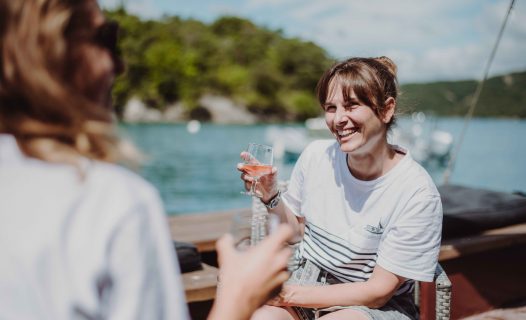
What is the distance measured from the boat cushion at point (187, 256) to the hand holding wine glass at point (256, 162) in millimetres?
1285

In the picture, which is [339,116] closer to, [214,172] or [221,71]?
[214,172]

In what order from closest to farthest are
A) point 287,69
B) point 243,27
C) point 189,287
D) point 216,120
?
point 189,287 < point 216,120 < point 287,69 < point 243,27

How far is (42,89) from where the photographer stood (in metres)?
0.74

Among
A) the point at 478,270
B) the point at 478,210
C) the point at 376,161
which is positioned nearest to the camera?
the point at 376,161

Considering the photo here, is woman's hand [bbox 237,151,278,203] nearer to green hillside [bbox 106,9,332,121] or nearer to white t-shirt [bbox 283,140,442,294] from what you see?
white t-shirt [bbox 283,140,442,294]

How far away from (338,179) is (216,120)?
67498 mm

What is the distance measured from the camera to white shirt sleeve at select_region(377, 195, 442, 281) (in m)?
1.90

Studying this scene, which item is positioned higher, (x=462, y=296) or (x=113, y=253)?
(x=113, y=253)

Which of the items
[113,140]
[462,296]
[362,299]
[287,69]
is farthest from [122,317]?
[287,69]

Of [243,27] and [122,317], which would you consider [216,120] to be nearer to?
[243,27]

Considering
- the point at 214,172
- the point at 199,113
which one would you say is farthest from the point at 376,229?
the point at 199,113

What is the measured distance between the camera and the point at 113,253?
69 centimetres

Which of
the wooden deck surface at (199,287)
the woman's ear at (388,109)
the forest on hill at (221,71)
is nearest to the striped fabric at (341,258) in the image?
the woman's ear at (388,109)

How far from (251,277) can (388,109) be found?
56.0 inches
